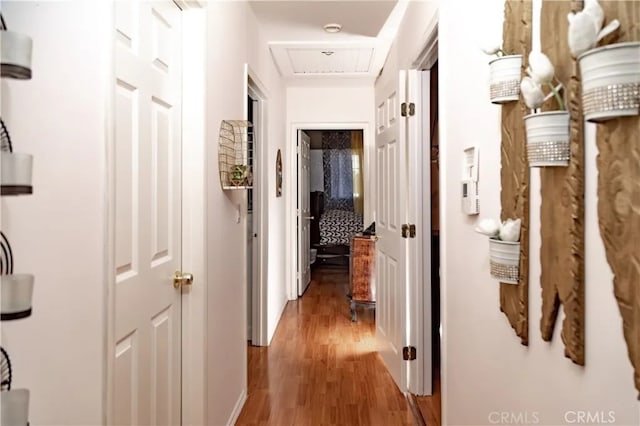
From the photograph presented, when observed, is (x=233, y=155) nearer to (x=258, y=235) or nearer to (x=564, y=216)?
(x=258, y=235)

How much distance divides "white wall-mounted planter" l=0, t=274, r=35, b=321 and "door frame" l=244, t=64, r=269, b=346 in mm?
2929

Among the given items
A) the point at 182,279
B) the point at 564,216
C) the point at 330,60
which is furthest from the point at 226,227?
the point at 330,60

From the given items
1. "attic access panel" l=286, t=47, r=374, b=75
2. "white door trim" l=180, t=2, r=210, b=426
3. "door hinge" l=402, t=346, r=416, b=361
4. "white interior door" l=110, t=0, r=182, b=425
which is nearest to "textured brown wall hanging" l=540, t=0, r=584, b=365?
"white interior door" l=110, t=0, r=182, b=425

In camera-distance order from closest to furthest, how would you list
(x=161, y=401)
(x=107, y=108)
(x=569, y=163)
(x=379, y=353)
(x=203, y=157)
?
(x=569, y=163) < (x=107, y=108) < (x=161, y=401) < (x=203, y=157) < (x=379, y=353)

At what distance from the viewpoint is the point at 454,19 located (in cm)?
179

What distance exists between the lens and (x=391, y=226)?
3.14 meters

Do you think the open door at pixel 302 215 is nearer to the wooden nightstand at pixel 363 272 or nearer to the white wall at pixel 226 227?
the wooden nightstand at pixel 363 272

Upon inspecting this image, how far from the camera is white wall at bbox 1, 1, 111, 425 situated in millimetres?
1043

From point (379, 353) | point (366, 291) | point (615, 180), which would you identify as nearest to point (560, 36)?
point (615, 180)

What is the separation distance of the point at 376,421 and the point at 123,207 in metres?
1.91

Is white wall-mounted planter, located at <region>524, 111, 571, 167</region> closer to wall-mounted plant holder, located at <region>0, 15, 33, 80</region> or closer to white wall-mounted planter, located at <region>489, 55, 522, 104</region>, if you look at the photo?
white wall-mounted planter, located at <region>489, 55, 522, 104</region>

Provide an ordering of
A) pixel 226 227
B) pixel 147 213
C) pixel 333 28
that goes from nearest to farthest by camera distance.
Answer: pixel 147 213
pixel 226 227
pixel 333 28

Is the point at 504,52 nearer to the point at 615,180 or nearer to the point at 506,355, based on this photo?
the point at 615,180

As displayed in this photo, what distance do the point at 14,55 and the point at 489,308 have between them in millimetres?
1410
